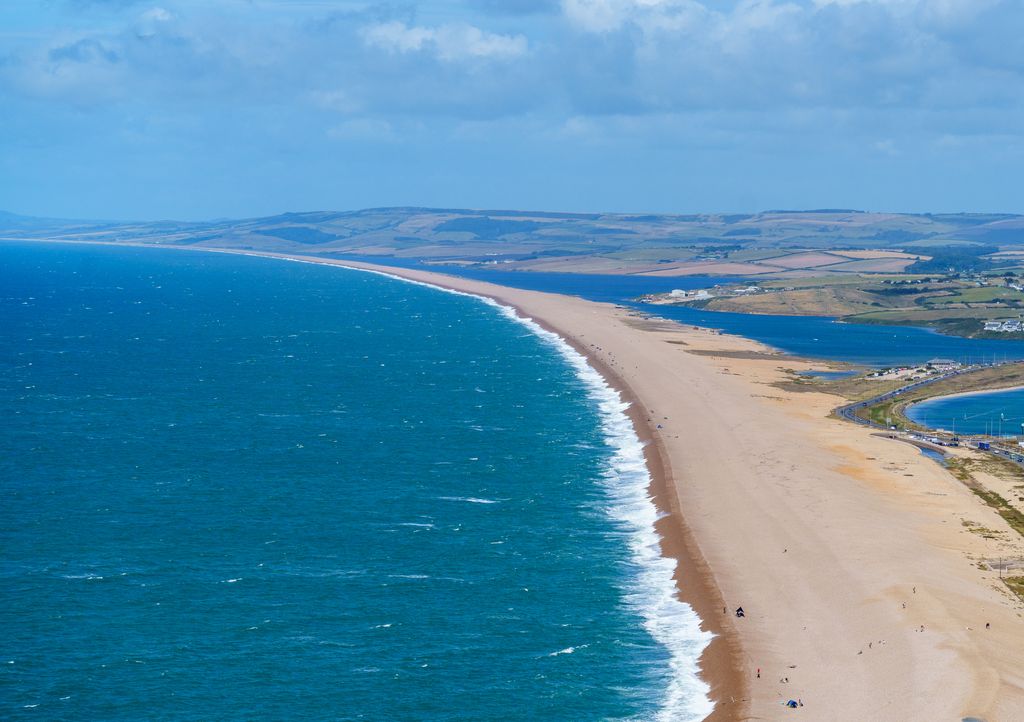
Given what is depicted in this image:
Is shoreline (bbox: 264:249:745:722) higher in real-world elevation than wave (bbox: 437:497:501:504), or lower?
lower

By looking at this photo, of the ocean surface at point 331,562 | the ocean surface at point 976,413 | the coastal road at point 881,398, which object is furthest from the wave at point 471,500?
the ocean surface at point 976,413

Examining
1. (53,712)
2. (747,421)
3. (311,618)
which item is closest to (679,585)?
(311,618)

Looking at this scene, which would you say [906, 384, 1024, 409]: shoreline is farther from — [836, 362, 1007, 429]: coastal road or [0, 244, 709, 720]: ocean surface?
[0, 244, 709, 720]: ocean surface

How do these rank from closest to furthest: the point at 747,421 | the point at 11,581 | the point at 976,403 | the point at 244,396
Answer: the point at 11,581, the point at 747,421, the point at 244,396, the point at 976,403

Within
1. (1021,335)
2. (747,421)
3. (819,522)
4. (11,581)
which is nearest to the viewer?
(11,581)

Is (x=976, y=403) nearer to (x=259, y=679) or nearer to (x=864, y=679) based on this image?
(x=864, y=679)

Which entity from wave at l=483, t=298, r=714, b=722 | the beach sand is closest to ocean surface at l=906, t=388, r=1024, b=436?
the beach sand
